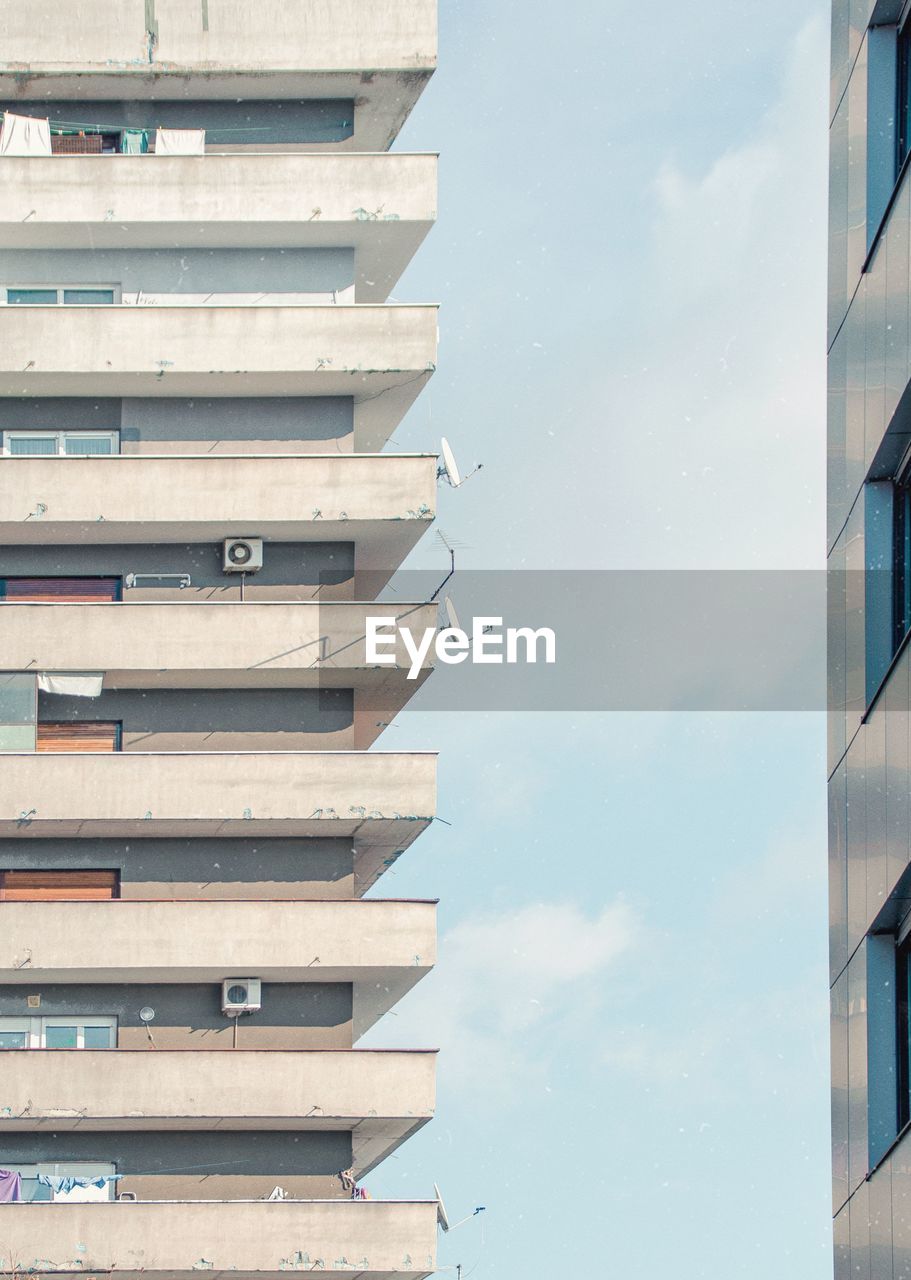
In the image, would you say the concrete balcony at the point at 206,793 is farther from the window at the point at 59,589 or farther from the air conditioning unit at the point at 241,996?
the window at the point at 59,589

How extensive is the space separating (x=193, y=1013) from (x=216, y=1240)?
3636 mm

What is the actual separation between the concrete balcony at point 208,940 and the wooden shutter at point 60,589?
515 cm

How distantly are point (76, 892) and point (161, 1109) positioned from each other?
12.2ft

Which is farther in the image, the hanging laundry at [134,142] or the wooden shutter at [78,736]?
the hanging laundry at [134,142]

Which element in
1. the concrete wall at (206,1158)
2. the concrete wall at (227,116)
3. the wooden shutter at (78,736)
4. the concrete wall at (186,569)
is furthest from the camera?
the concrete wall at (227,116)

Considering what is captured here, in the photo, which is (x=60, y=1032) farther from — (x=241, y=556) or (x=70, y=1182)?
(x=241, y=556)

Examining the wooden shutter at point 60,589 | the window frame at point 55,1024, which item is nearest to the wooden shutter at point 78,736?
the wooden shutter at point 60,589

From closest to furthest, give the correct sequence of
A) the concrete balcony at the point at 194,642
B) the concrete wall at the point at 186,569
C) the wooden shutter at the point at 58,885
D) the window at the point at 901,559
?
the window at the point at 901,559 → the wooden shutter at the point at 58,885 → the concrete balcony at the point at 194,642 → the concrete wall at the point at 186,569

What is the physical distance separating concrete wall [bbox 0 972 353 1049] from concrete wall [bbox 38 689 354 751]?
146 inches

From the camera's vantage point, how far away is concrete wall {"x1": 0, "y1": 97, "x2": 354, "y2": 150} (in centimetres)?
3512

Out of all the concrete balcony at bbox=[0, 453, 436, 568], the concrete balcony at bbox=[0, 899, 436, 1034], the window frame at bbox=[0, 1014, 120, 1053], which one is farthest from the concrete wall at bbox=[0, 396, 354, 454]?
the window frame at bbox=[0, 1014, 120, 1053]

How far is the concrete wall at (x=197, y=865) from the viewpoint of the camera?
32.3 metres

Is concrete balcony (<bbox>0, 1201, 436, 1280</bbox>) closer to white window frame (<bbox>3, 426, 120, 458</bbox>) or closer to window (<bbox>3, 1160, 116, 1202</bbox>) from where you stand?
window (<bbox>3, 1160, 116, 1202</bbox>)

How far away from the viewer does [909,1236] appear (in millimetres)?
16500
